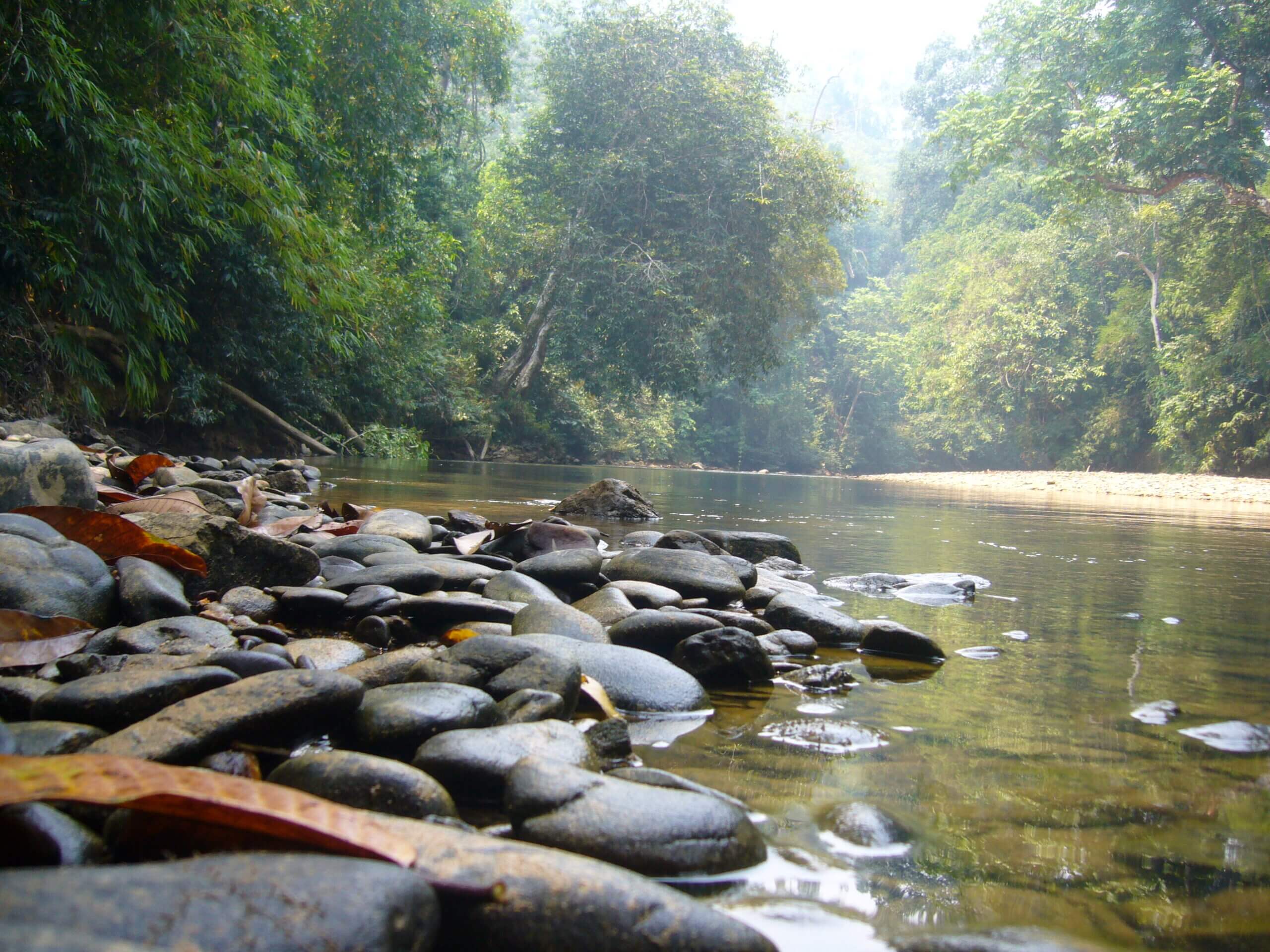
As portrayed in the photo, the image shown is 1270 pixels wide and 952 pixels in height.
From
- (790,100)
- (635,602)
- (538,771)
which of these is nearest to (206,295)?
(635,602)

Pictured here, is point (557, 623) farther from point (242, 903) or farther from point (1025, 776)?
point (242, 903)

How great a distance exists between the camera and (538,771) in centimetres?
132

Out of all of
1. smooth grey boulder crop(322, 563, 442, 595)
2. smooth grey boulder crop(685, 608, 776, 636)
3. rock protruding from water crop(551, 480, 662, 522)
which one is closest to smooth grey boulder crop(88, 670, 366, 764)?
smooth grey boulder crop(322, 563, 442, 595)

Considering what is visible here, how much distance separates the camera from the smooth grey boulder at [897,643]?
2.63 m

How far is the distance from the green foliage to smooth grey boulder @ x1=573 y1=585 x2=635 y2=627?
9.65 meters

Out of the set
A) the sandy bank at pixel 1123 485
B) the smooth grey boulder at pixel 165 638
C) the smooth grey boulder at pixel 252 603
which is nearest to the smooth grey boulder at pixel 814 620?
the smooth grey boulder at pixel 252 603

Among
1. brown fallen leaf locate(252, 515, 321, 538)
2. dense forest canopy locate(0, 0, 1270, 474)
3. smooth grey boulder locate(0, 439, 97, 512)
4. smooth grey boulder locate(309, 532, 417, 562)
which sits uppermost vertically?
dense forest canopy locate(0, 0, 1270, 474)

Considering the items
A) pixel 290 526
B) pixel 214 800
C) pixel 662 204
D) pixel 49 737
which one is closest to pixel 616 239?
pixel 662 204

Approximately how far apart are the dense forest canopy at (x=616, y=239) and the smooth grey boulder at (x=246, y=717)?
4477 millimetres

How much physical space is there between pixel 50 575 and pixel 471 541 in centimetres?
216

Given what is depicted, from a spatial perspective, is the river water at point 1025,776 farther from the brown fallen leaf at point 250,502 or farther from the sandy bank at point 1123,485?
the sandy bank at point 1123,485

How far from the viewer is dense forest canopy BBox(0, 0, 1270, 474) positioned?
5887 mm

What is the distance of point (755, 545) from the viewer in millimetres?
4871

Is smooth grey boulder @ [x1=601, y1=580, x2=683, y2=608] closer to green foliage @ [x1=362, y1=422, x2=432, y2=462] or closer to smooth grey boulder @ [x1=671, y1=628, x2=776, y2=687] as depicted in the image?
smooth grey boulder @ [x1=671, y1=628, x2=776, y2=687]
